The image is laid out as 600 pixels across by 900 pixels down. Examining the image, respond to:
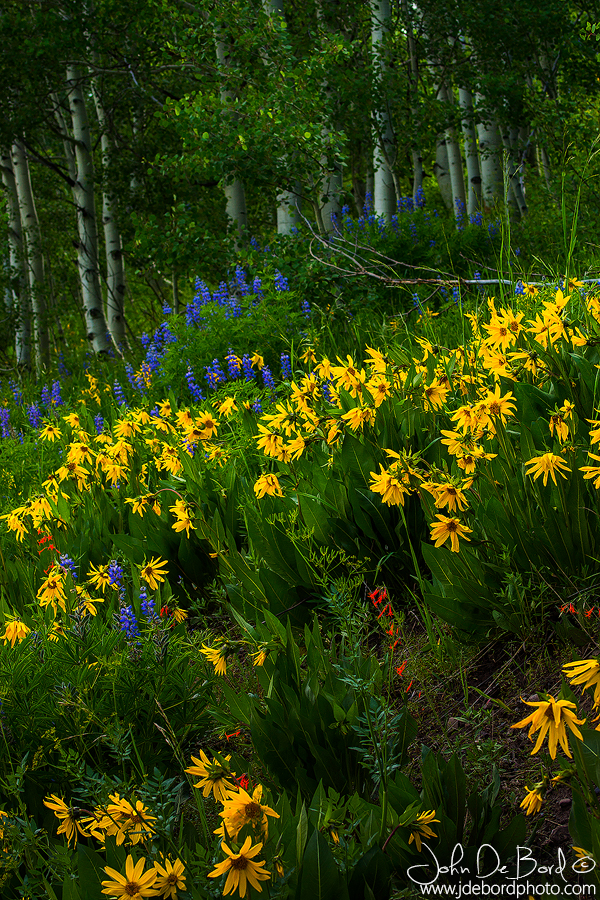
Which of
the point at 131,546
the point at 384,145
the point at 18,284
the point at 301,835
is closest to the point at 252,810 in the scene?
the point at 301,835

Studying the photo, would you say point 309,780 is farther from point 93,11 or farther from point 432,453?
point 93,11

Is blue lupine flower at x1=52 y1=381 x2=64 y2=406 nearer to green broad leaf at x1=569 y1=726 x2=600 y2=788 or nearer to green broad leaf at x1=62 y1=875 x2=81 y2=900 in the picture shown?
green broad leaf at x1=62 y1=875 x2=81 y2=900

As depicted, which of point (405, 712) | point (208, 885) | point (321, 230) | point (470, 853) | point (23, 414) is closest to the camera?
point (208, 885)

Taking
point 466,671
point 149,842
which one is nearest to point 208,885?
point 149,842

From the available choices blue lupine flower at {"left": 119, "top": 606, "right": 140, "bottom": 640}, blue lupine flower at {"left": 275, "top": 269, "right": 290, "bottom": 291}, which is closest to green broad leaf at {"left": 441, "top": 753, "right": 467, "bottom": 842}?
blue lupine flower at {"left": 119, "top": 606, "right": 140, "bottom": 640}

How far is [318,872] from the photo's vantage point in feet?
3.98

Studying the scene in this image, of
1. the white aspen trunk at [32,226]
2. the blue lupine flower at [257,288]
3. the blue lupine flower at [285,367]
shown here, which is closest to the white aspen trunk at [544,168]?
the blue lupine flower at [257,288]

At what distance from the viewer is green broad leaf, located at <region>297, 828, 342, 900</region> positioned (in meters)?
1.21

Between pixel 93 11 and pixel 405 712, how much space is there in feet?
32.4

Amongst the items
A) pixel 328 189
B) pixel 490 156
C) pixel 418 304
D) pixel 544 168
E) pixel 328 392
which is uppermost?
pixel 490 156

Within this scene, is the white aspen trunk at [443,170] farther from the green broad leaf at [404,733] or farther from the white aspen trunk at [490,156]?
the green broad leaf at [404,733]

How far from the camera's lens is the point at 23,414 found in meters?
6.88

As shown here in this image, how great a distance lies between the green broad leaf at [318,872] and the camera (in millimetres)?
1208

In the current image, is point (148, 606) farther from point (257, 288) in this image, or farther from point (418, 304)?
point (257, 288)
